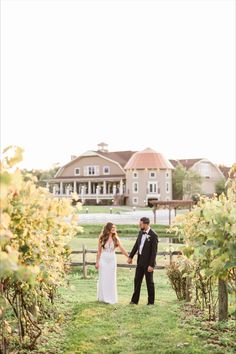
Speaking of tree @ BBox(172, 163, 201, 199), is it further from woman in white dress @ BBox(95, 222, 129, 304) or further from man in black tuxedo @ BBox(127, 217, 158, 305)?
man in black tuxedo @ BBox(127, 217, 158, 305)

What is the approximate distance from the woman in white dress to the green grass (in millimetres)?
249

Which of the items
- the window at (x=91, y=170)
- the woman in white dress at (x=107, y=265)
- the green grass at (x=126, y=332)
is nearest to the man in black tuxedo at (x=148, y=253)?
the green grass at (x=126, y=332)

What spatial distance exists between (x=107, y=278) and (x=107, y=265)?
25cm

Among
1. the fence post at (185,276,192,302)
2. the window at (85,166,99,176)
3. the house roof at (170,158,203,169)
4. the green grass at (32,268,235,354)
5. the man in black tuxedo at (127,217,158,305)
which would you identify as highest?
the house roof at (170,158,203,169)

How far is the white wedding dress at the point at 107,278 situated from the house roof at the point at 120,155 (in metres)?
67.9

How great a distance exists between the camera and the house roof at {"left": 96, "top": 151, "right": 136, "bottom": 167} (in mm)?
80188

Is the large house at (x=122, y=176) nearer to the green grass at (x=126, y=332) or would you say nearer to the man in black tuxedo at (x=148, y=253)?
the man in black tuxedo at (x=148, y=253)

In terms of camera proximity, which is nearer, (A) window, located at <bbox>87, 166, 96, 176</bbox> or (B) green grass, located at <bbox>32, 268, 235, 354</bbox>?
(B) green grass, located at <bbox>32, 268, 235, 354</bbox>

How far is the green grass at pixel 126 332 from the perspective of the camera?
301 inches

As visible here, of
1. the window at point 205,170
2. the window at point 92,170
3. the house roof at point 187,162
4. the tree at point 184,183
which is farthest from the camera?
the window at point 205,170

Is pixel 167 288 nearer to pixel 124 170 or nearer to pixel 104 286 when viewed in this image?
pixel 104 286

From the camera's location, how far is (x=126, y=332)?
8.59 meters

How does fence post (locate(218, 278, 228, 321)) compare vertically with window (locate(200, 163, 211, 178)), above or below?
below

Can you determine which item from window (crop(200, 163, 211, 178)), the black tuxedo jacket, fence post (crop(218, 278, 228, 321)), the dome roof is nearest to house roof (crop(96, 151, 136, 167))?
the dome roof
